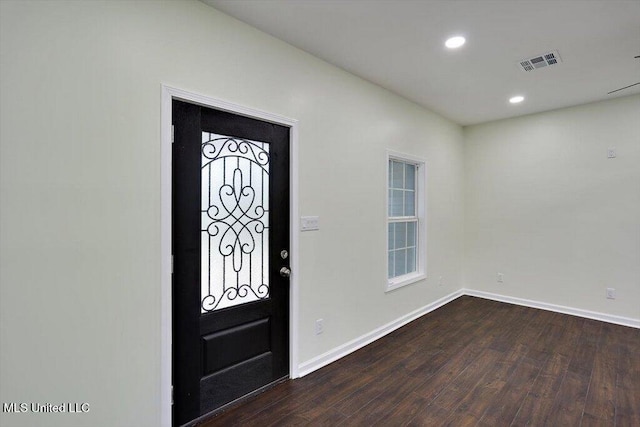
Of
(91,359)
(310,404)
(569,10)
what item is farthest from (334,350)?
(569,10)

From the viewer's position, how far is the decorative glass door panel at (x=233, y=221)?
7.19 ft

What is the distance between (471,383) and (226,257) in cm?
224

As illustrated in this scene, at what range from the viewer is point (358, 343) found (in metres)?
3.26

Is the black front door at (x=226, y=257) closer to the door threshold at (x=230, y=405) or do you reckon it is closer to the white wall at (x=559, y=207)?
the door threshold at (x=230, y=405)

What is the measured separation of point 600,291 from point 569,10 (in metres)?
3.64

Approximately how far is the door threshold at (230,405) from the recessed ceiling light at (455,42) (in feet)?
10.1

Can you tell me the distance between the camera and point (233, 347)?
232 cm

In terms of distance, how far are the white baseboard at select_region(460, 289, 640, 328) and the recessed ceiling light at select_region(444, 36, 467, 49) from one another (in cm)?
389

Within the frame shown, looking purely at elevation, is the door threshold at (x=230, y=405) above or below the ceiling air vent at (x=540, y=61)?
below

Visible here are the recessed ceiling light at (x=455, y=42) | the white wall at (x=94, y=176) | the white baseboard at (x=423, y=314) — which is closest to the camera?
the white wall at (x=94, y=176)

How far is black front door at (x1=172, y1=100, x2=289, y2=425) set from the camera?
206cm

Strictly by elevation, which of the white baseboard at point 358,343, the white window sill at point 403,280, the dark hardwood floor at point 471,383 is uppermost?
the white window sill at point 403,280

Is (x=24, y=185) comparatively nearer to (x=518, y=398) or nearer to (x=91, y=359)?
(x=91, y=359)

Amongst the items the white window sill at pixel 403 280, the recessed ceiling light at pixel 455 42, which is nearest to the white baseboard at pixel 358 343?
the white window sill at pixel 403 280
